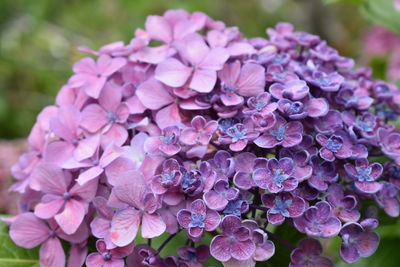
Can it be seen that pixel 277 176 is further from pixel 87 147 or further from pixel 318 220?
pixel 87 147

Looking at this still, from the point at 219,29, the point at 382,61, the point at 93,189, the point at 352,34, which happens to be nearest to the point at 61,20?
the point at 352,34

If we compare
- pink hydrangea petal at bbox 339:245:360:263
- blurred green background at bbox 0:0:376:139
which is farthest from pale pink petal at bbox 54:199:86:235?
blurred green background at bbox 0:0:376:139

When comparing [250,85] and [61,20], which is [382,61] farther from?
[61,20]

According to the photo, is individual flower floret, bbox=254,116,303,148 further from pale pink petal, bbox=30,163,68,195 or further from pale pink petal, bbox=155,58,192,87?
pale pink petal, bbox=30,163,68,195

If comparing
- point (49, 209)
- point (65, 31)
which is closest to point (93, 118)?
point (49, 209)

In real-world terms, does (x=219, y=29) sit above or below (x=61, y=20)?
above

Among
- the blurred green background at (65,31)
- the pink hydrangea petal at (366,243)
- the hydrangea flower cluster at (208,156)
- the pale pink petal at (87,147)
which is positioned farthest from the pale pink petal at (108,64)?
the blurred green background at (65,31)
